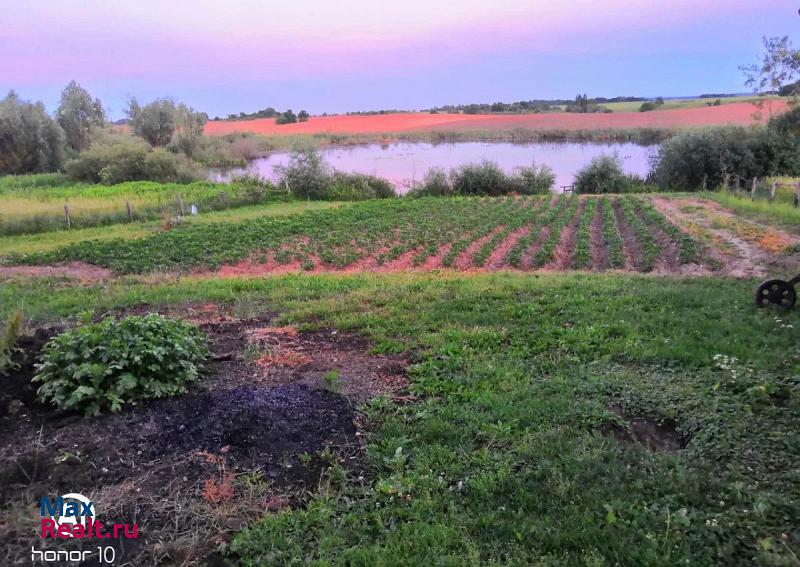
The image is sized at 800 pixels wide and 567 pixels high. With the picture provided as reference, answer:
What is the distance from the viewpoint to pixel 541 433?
4.30m

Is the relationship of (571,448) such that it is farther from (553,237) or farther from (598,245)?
(553,237)

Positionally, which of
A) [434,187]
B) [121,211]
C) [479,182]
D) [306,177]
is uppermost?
[306,177]

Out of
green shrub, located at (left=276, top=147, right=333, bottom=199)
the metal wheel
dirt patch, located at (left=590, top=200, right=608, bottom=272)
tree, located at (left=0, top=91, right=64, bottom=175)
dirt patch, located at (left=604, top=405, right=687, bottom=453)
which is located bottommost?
dirt patch, located at (left=590, top=200, right=608, bottom=272)

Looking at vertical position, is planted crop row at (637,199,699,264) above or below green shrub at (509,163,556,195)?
below

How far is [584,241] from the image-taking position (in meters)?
17.5

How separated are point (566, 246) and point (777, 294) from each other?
33.9 feet

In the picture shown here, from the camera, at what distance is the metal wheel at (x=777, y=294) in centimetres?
714

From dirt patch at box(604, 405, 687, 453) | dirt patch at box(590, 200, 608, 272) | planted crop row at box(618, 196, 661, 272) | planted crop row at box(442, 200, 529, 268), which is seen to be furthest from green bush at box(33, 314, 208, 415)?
planted crop row at box(618, 196, 661, 272)

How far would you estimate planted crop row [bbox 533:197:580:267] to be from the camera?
15500 mm

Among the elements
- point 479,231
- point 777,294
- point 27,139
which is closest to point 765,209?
point 479,231

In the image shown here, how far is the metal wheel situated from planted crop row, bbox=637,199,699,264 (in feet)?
22.5

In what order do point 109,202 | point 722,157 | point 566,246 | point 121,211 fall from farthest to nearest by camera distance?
point 722,157
point 109,202
point 121,211
point 566,246

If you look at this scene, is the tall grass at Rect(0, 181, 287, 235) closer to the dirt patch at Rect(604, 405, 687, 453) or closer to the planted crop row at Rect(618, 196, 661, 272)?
the planted crop row at Rect(618, 196, 661, 272)

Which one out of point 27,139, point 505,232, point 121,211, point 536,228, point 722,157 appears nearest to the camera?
point 505,232
